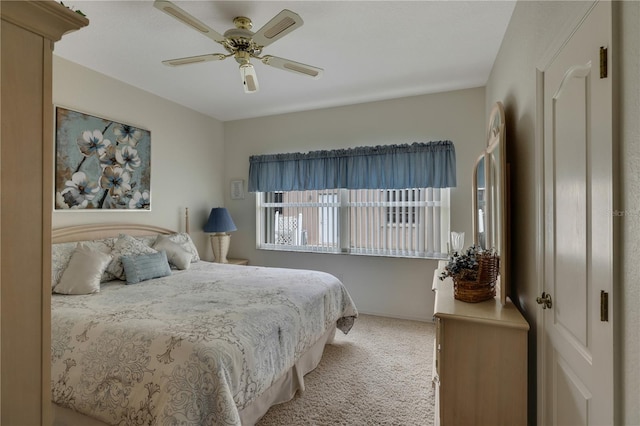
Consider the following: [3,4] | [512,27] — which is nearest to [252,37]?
[3,4]

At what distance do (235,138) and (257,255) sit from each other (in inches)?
71.3

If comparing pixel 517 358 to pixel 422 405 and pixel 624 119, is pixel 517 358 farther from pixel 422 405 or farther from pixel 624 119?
pixel 624 119

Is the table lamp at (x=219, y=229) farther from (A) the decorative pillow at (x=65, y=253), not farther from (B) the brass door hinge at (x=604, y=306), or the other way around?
(B) the brass door hinge at (x=604, y=306)

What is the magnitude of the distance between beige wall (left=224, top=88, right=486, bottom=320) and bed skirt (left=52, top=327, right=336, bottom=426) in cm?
123

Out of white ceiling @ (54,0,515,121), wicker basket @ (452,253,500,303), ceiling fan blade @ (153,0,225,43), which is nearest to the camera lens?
ceiling fan blade @ (153,0,225,43)

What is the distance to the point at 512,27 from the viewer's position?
208 centimetres

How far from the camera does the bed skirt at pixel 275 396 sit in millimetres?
1502

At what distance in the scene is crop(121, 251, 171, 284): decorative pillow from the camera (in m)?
2.69

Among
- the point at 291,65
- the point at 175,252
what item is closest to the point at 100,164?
the point at 175,252

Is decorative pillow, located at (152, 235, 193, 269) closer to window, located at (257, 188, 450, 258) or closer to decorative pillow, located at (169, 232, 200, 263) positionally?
decorative pillow, located at (169, 232, 200, 263)

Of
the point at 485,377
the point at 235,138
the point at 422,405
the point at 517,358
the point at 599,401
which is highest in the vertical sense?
the point at 235,138

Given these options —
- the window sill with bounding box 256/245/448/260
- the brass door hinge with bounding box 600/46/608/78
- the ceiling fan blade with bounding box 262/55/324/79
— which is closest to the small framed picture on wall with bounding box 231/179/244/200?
the window sill with bounding box 256/245/448/260

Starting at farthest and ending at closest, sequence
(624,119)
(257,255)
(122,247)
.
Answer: (257,255) < (122,247) < (624,119)

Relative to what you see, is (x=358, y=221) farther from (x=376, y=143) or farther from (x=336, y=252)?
(x=376, y=143)
